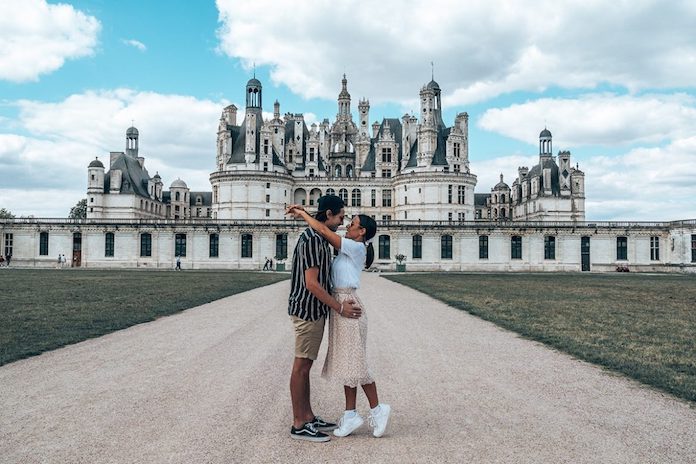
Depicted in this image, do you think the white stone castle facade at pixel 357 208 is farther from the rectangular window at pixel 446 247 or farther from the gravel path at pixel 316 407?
the gravel path at pixel 316 407

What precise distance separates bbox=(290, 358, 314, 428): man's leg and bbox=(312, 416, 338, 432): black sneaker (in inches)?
3.5

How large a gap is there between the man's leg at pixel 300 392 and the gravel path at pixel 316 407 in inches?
12.2

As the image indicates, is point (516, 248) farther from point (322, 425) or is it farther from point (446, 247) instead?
point (322, 425)

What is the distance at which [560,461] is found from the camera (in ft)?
16.8

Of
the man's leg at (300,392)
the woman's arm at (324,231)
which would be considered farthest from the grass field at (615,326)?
the woman's arm at (324,231)

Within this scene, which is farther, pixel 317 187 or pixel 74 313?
pixel 317 187

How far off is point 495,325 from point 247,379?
8890 millimetres

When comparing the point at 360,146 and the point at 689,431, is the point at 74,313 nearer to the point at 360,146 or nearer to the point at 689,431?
the point at 689,431

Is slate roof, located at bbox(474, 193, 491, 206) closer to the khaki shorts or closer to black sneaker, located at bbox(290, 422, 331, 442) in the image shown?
the khaki shorts

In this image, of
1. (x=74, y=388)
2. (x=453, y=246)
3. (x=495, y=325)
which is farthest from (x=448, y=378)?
(x=453, y=246)

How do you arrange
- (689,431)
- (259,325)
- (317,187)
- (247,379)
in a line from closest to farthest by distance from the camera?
1. (689,431)
2. (247,379)
3. (259,325)
4. (317,187)

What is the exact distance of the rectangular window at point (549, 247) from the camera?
63.5m

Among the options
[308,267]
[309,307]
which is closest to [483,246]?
[309,307]

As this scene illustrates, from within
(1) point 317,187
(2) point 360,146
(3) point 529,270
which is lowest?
(3) point 529,270
